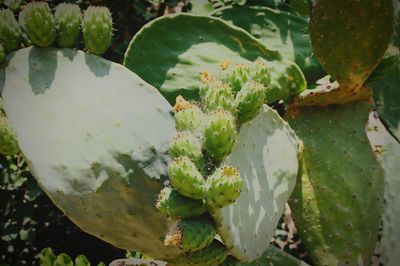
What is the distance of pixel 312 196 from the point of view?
1.97m

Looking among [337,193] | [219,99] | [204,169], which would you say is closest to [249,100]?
[219,99]

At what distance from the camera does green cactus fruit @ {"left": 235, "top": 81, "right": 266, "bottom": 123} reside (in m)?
1.50

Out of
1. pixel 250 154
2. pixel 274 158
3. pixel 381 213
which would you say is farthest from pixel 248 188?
pixel 381 213

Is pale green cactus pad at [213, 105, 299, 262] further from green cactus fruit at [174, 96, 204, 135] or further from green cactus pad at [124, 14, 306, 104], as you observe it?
green cactus pad at [124, 14, 306, 104]

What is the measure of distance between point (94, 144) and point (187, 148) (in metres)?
0.21

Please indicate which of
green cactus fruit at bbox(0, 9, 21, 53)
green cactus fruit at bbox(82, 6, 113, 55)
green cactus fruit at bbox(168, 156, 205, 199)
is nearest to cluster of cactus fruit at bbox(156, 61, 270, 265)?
green cactus fruit at bbox(168, 156, 205, 199)

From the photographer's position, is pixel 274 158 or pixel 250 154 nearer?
pixel 250 154

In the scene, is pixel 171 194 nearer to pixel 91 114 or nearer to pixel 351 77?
pixel 91 114

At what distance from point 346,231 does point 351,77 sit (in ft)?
1.43

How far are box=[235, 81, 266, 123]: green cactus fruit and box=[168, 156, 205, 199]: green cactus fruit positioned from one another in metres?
0.23

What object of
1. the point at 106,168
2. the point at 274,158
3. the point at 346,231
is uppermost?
the point at 106,168

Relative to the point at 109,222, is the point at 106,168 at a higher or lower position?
higher

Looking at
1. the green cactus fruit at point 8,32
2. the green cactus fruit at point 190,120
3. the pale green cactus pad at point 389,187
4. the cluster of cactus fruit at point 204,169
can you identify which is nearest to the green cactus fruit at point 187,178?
the cluster of cactus fruit at point 204,169

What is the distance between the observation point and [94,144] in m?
1.45
